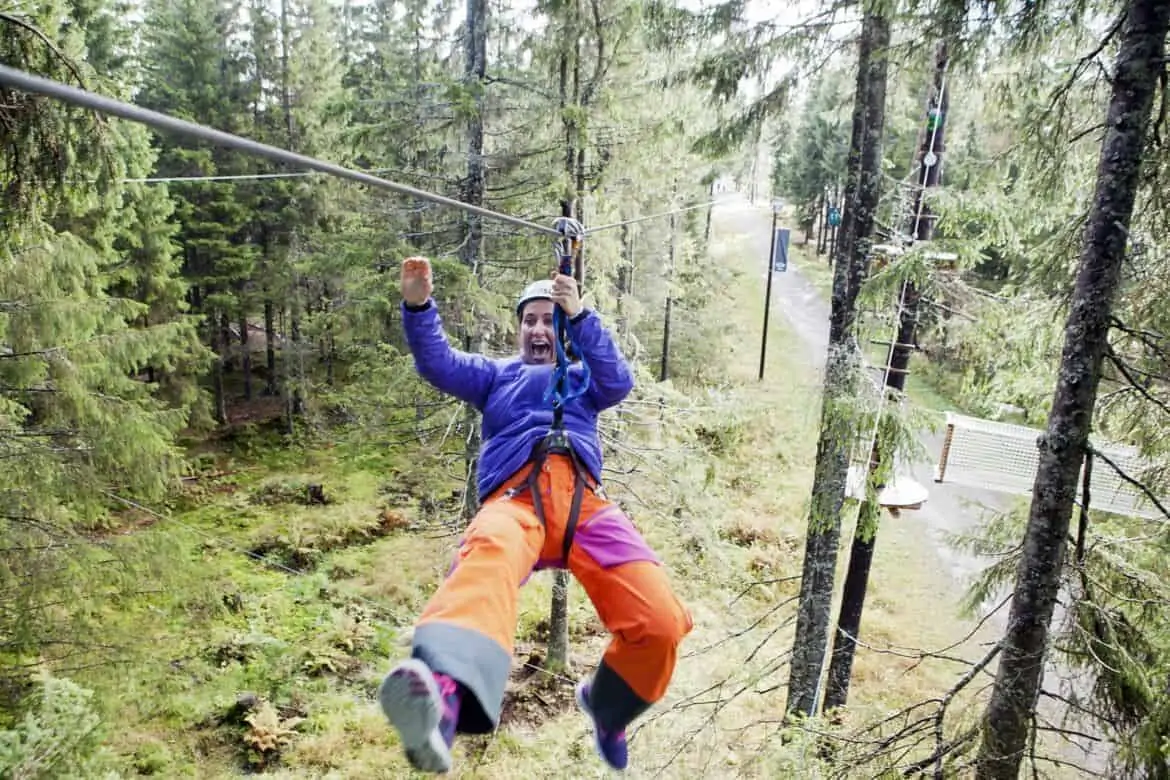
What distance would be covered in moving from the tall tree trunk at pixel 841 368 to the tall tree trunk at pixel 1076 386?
2.29 m

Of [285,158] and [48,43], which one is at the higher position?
[48,43]

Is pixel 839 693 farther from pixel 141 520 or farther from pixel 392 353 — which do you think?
pixel 141 520

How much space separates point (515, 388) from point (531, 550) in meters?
0.96

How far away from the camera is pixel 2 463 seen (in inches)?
209

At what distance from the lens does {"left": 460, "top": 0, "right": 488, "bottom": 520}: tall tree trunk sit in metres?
7.24

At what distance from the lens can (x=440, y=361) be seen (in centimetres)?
323

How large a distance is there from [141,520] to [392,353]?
8.51 m

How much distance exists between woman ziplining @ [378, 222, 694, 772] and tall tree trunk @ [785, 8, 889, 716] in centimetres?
263

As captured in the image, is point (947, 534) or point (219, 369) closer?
point (947, 534)

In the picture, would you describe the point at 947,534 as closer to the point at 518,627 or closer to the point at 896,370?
the point at 896,370

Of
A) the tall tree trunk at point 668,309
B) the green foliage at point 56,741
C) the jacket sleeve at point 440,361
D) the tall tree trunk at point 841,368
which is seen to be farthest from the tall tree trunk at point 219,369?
the jacket sleeve at point 440,361

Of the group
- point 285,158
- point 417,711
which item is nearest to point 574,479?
point 417,711

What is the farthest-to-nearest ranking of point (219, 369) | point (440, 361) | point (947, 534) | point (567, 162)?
point (219, 369), point (567, 162), point (947, 534), point (440, 361)

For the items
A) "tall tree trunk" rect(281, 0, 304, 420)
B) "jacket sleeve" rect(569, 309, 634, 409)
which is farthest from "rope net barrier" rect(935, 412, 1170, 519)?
"tall tree trunk" rect(281, 0, 304, 420)
